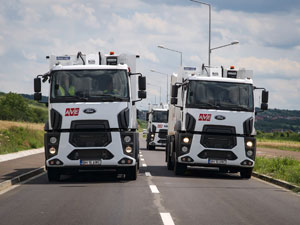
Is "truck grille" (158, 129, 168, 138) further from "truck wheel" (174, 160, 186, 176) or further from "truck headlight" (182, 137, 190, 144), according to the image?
"truck headlight" (182, 137, 190, 144)

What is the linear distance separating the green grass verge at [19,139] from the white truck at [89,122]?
49.5 feet

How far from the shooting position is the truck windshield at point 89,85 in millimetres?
14500

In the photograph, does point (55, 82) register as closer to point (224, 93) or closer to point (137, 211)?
point (224, 93)

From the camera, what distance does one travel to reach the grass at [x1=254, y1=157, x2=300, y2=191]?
15.7 metres

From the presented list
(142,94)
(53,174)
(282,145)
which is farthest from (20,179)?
(282,145)

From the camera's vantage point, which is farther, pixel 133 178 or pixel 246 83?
pixel 246 83

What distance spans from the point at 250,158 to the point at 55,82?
6.47m

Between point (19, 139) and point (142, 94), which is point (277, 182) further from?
point (19, 139)

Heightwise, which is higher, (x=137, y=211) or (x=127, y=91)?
(x=127, y=91)

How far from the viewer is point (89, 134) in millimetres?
14477

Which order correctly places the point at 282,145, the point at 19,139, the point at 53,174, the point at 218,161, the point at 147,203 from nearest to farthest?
the point at 147,203, the point at 53,174, the point at 218,161, the point at 19,139, the point at 282,145

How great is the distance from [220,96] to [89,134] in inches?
181

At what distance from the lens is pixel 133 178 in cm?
1534

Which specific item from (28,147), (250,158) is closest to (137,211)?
(250,158)
